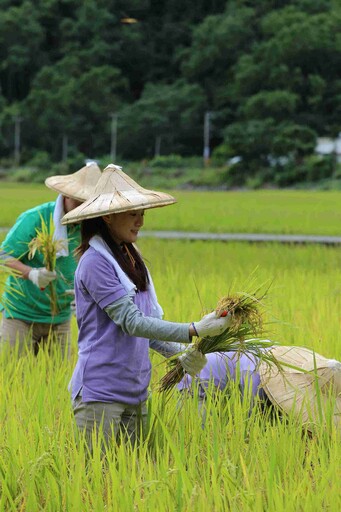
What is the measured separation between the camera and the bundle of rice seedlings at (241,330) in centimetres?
312

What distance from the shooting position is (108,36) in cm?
7212

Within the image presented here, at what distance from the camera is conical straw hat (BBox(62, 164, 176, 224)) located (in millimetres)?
3146

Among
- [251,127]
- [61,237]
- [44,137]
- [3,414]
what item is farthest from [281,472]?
[44,137]

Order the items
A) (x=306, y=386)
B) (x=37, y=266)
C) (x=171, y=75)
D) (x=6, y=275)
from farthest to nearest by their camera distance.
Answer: (x=171, y=75), (x=37, y=266), (x=6, y=275), (x=306, y=386)

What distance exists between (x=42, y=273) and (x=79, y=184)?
1.25 feet

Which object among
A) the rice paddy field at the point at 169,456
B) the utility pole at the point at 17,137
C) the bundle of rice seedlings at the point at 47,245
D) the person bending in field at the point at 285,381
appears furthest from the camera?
the utility pole at the point at 17,137

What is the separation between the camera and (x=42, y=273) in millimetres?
4367

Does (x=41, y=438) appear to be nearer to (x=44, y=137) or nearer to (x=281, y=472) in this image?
(x=281, y=472)

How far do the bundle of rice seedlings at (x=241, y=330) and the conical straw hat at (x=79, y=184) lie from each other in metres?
1.17

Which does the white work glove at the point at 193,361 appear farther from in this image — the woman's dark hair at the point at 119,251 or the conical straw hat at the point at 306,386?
the conical straw hat at the point at 306,386

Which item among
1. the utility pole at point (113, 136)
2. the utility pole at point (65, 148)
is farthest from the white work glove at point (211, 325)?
the utility pole at point (65, 148)

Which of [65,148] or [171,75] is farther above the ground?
[171,75]

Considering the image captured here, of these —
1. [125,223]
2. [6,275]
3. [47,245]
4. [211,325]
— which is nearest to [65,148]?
[47,245]

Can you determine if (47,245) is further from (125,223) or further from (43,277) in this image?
(125,223)
